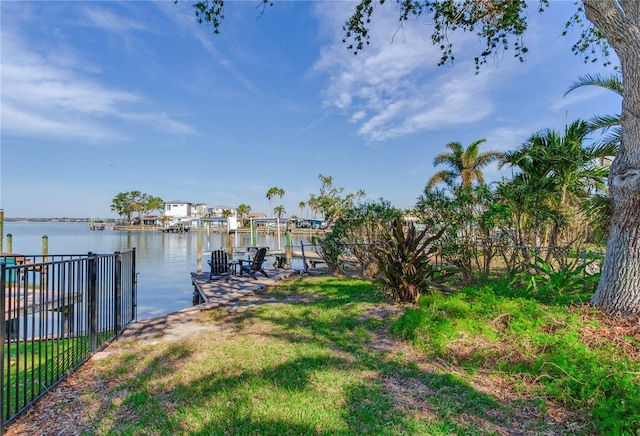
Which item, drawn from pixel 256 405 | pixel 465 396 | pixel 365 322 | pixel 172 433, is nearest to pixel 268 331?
pixel 365 322

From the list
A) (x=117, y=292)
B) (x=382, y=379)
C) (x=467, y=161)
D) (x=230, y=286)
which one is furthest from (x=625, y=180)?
(x=467, y=161)

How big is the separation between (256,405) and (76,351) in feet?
8.88

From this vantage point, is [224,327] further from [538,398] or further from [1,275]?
[538,398]

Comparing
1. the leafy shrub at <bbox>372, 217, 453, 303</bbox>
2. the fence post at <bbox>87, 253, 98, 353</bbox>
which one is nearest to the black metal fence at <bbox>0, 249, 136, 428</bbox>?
the fence post at <bbox>87, 253, 98, 353</bbox>

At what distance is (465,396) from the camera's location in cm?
316

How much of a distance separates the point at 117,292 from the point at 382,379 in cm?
419

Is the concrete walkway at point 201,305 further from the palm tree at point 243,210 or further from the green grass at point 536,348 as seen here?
the palm tree at point 243,210

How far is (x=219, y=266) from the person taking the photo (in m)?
11.9

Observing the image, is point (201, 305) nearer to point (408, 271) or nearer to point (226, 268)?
point (408, 271)

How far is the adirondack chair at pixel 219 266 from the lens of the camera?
11.7m

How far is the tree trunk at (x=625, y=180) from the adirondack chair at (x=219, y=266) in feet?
33.2

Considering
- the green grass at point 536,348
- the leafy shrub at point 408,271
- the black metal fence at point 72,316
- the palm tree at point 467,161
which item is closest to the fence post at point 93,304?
the black metal fence at point 72,316

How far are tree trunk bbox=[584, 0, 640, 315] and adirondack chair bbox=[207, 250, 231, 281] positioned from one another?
33.2 feet

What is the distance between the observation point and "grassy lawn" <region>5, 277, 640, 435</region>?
275cm
